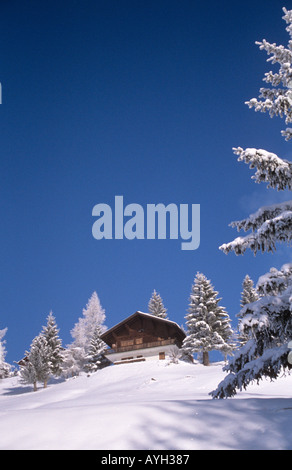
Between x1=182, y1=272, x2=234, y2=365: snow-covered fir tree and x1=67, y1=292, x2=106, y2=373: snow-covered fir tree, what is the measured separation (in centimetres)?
2003

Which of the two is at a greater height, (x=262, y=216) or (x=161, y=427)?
(x=262, y=216)

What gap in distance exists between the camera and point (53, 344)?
4325 centimetres

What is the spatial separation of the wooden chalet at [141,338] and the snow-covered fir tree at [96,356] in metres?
2.97

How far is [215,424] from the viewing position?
5.29 meters

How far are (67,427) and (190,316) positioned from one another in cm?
3298

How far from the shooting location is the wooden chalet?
4181 centimetres

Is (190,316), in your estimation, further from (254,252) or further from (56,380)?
(254,252)

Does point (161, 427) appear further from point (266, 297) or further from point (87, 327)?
point (87, 327)

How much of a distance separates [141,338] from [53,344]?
40.5 feet

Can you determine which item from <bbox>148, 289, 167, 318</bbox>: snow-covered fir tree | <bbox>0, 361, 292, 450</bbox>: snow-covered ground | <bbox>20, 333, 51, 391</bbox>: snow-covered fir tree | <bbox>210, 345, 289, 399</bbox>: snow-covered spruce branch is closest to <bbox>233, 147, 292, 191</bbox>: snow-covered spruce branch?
<bbox>210, 345, 289, 399</bbox>: snow-covered spruce branch

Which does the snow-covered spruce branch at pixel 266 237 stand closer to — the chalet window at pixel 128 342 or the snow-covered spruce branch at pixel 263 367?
the snow-covered spruce branch at pixel 263 367

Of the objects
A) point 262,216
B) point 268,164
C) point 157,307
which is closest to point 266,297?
point 262,216

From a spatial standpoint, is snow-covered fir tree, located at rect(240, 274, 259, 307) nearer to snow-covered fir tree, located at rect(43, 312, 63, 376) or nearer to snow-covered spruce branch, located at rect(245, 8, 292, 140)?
snow-covered fir tree, located at rect(43, 312, 63, 376)

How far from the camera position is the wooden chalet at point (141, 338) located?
41.8 m
